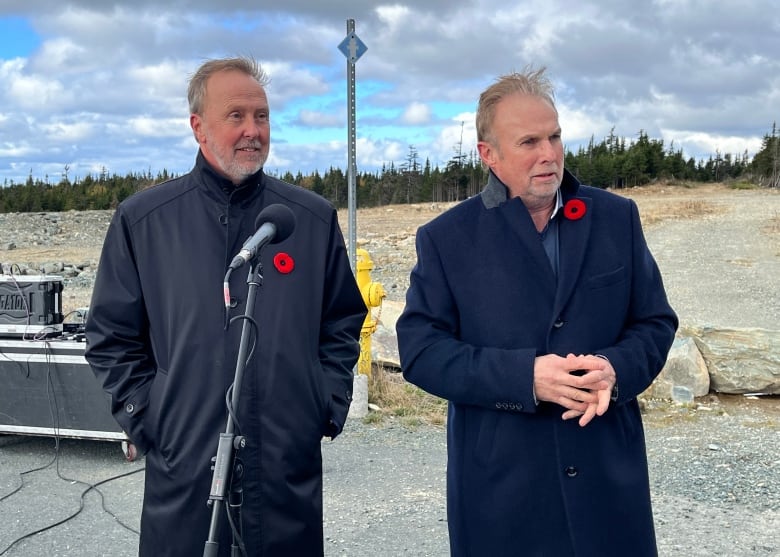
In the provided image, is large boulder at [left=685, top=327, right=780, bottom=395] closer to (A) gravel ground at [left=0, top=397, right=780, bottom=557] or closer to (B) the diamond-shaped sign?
(A) gravel ground at [left=0, top=397, right=780, bottom=557]

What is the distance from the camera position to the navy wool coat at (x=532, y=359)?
260 centimetres

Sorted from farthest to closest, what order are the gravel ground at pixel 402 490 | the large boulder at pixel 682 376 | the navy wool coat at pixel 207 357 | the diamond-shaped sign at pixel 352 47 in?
the large boulder at pixel 682 376, the diamond-shaped sign at pixel 352 47, the gravel ground at pixel 402 490, the navy wool coat at pixel 207 357

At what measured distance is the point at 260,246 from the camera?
232 cm

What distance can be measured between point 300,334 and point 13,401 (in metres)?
4.59

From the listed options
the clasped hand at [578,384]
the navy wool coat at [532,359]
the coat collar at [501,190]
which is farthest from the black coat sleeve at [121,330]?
the clasped hand at [578,384]

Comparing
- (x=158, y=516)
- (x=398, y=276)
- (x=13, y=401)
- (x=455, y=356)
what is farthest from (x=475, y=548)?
(x=398, y=276)

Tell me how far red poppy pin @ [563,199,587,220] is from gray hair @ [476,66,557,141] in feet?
1.11

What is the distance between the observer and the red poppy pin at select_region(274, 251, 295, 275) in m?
2.99

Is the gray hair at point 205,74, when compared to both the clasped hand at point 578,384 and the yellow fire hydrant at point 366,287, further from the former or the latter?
the yellow fire hydrant at point 366,287

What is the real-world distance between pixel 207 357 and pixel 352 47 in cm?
→ 458

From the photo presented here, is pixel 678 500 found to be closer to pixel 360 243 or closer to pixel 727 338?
pixel 727 338

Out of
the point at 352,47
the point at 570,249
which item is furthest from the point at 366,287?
the point at 570,249

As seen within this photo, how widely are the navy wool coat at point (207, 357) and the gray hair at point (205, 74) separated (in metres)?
0.23

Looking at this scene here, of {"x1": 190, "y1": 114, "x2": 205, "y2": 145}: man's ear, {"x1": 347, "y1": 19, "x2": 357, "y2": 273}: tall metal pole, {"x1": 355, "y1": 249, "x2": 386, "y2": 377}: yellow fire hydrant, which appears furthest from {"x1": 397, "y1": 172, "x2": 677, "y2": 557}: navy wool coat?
{"x1": 355, "y1": 249, "x2": 386, "y2": 377}: yellow fire hydrant
